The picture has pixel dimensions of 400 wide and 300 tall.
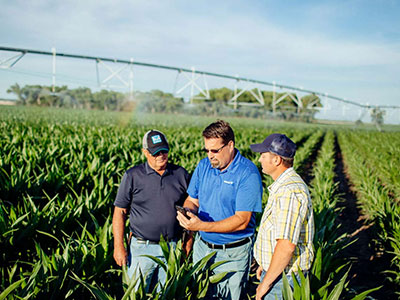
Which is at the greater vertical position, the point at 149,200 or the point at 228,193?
the point at 228,193

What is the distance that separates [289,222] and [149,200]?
1.23 metres

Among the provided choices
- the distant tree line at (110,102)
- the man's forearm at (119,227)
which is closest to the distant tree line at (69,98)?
the distant tree line at (110,102)

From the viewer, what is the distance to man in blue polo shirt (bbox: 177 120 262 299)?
7.48ft

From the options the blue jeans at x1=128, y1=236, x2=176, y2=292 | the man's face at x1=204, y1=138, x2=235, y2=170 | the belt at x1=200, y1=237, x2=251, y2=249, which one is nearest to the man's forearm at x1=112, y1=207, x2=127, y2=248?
the blue jeans at x1=128, y1=236, x2=176, y2=292

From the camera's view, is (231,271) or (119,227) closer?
(231,271)

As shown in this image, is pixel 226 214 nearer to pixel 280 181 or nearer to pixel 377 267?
pixel 280 181

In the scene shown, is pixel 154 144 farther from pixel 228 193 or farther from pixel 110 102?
pixel 110 102

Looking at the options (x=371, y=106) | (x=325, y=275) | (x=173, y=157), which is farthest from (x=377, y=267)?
(x=371, y=106)

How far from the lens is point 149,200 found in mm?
2637

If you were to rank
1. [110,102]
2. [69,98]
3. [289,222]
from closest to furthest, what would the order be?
[289,222], [69,98], [110,102]

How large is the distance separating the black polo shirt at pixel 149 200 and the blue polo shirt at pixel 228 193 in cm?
28

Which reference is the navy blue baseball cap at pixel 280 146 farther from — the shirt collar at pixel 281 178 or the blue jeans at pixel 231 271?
the blue jeans at pixel 231 271

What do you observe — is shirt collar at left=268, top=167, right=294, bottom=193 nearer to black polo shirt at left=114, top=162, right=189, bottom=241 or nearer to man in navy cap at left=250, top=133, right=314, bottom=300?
man in navy cap at left=250, top=133, right=314, bottom=300

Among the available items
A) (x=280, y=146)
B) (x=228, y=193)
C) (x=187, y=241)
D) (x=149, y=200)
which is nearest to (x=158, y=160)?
(x=149, y=200)
